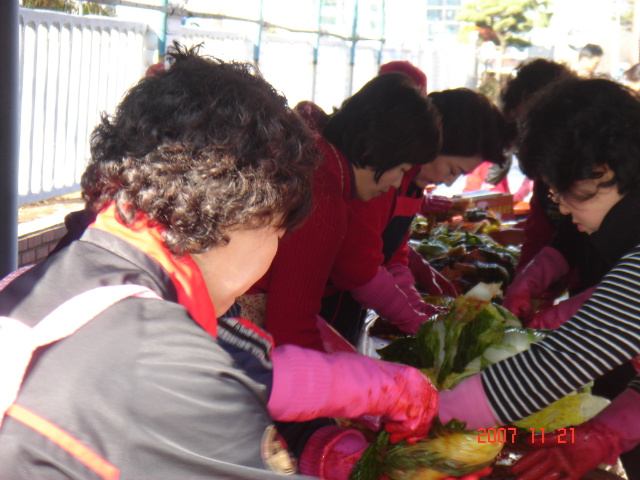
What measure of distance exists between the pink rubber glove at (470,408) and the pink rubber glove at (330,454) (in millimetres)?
264

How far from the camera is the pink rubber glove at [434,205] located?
14.1 feet

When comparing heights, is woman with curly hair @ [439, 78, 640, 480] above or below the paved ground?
above

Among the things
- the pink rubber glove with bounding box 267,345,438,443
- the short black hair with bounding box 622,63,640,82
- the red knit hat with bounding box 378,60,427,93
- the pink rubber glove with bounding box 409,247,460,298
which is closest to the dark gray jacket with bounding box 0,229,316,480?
the pink rubber glove with bounding box 267,345,438,443

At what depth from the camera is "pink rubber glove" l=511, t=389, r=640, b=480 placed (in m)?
1.69

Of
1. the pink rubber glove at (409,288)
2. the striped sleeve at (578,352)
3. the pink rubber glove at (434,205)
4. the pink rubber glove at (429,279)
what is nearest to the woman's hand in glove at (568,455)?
the striped sleeve at (578,352)

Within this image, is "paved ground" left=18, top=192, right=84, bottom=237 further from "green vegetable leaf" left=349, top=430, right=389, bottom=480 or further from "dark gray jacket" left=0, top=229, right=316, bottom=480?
"dark gray jacket" left=0, top=229, right=316, bottom=480

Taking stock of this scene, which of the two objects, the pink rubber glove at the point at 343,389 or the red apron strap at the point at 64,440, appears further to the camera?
the pink rubber glove at the point at 343,389

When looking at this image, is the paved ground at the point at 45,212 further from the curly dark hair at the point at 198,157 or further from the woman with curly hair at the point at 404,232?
the curly dark hair at the point at 198,157

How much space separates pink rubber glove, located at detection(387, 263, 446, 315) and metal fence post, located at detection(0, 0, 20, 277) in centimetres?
142

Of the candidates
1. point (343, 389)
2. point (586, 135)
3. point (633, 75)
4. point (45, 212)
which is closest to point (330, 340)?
point (343, 389)

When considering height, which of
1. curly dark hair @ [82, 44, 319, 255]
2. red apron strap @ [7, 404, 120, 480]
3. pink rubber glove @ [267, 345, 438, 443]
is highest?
curly dark hair @ [82, 44, 319, 255]

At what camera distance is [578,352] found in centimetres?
164

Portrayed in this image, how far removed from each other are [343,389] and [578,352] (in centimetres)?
65

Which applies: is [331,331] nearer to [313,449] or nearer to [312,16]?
[313,449]
